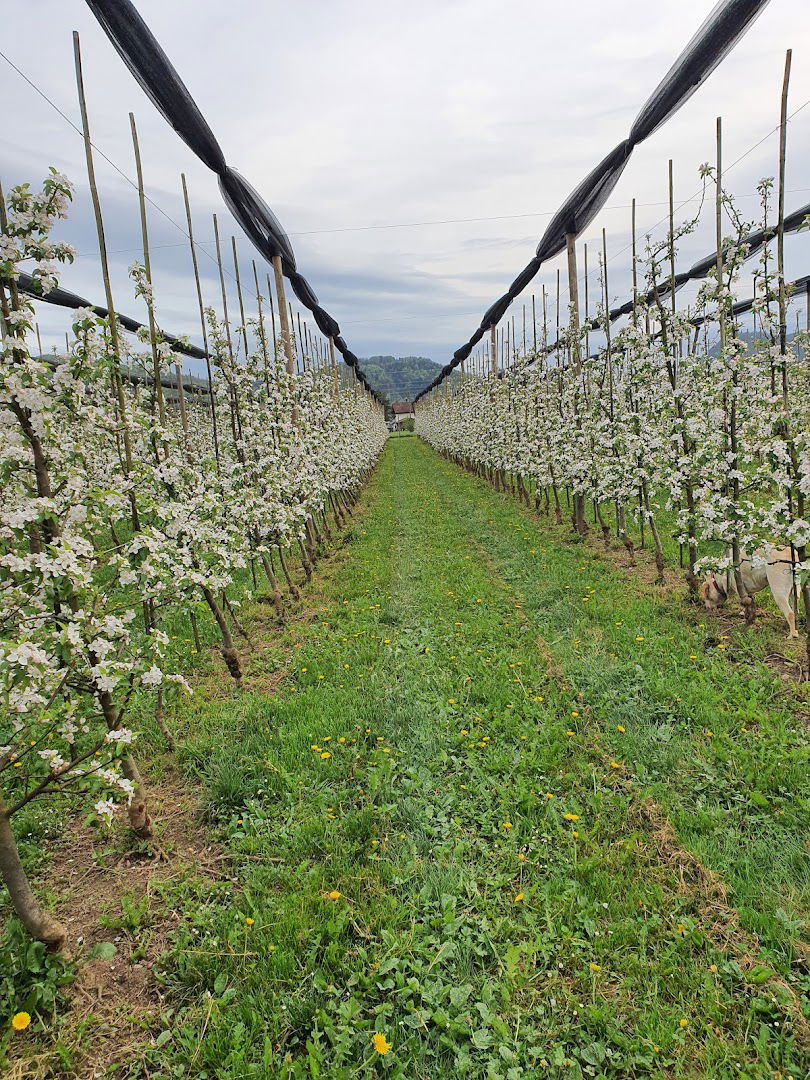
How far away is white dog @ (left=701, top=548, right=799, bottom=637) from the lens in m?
6.07

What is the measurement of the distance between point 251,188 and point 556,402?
8.03m

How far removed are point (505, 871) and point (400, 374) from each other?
192m

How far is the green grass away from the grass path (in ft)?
0.05

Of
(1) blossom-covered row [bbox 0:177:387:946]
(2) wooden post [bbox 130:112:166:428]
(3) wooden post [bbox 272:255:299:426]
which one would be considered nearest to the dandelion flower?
(1) blossom-covered row [bbox 0:177:387:946]

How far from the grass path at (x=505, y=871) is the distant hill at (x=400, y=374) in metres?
156

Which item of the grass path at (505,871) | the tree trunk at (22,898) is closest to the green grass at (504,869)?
the grass path at (505,871)

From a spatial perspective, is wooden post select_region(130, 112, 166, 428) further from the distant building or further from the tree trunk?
the distant building

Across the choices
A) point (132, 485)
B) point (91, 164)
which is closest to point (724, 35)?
point (91, 164)

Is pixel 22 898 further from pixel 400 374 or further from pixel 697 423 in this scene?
pixel 400 374

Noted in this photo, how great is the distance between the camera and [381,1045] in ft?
8.05

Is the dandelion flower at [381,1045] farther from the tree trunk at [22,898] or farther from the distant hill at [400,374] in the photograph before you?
the distant hill at [400,374]

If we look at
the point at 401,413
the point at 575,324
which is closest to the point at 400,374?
the point at 401,413

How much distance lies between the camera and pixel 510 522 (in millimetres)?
14406

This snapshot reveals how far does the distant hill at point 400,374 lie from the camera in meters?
165
